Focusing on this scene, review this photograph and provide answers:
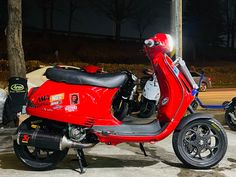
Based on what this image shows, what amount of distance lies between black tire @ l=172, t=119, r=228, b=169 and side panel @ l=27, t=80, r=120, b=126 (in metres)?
0.79

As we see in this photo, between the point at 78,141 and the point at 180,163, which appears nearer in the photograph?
the point at 78,141

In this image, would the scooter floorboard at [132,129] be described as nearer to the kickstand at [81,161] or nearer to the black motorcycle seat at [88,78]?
the kickstand at [81,161]

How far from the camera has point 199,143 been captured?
506 centimetres

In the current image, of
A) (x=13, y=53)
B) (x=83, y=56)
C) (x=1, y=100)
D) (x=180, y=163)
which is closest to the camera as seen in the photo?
(x=180, y=163)

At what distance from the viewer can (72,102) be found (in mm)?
4797

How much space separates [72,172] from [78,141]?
35 cm

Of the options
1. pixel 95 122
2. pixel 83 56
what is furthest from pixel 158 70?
pixel 83 56

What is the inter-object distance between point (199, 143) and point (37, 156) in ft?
5.82

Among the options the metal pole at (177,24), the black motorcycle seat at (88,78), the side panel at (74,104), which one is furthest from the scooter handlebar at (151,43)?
the metal pole at (177,24)

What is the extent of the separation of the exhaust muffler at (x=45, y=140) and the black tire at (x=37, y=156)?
12 centimetres

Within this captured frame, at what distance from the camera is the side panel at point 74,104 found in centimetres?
478

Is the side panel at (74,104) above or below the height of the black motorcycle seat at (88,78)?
below

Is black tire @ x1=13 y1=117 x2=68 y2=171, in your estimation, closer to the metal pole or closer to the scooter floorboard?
the scooter floorboard

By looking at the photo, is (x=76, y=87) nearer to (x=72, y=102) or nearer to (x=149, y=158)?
(x=72, y=102)
